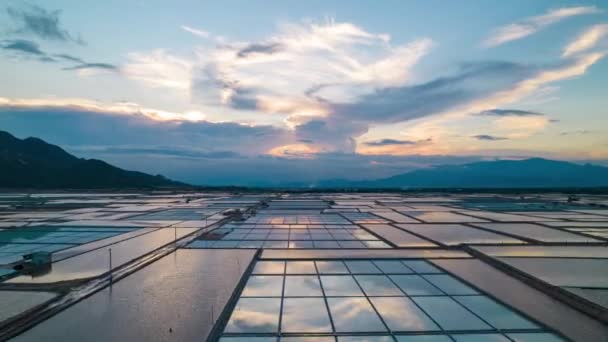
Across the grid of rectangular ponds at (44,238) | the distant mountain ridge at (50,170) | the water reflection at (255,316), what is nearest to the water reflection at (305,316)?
the water reflection at (255,316)

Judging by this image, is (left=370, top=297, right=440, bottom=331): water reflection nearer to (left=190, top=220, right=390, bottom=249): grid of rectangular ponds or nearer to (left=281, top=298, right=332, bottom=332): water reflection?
(left=281, top=298, right=332, bottom=332): water reflection

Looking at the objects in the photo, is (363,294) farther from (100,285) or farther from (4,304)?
(4,304)

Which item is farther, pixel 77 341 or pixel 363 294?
pixel 363 294

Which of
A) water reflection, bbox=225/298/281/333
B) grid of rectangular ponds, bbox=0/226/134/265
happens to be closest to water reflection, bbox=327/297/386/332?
water reflection, bbox=225/298/281/333

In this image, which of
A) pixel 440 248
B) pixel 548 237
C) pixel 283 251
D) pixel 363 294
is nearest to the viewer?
pixel 363 294

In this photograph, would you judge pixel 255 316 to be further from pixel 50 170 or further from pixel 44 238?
pixel 50 170

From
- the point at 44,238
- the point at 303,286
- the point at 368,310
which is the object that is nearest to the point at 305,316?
the point at 368,310

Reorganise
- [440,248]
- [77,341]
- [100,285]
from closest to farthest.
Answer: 1. [77,341]
2. [100,285]
3. [440,248]

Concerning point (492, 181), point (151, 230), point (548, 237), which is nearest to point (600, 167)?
point (492, 181)
